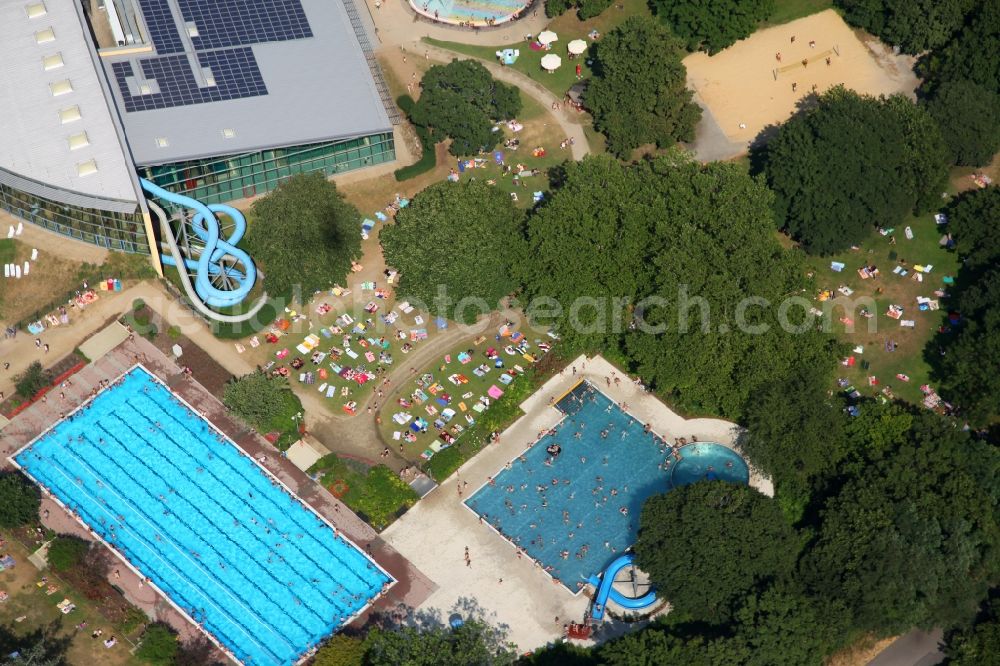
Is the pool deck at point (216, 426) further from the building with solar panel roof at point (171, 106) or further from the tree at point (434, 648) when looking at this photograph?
the building with solar panel roof at point (171, 106)

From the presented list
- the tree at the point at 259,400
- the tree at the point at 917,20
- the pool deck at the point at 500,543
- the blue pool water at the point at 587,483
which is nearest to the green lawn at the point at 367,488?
the pool deck at the point at 500,543

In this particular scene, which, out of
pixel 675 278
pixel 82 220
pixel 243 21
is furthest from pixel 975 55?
pixel 82 220

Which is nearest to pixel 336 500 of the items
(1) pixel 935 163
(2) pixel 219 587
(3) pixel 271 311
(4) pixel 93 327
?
(2) pixel 219 587

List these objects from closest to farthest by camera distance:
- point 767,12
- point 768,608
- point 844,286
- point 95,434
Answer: point 768,608 → point 95,434 → point 844,286 → point 767,12

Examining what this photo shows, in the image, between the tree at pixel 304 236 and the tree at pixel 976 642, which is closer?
the tree at pixel 976 642

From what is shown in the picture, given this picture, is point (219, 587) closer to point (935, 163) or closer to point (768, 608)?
point (768, 608)

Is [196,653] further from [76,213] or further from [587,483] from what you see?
[76,213]
